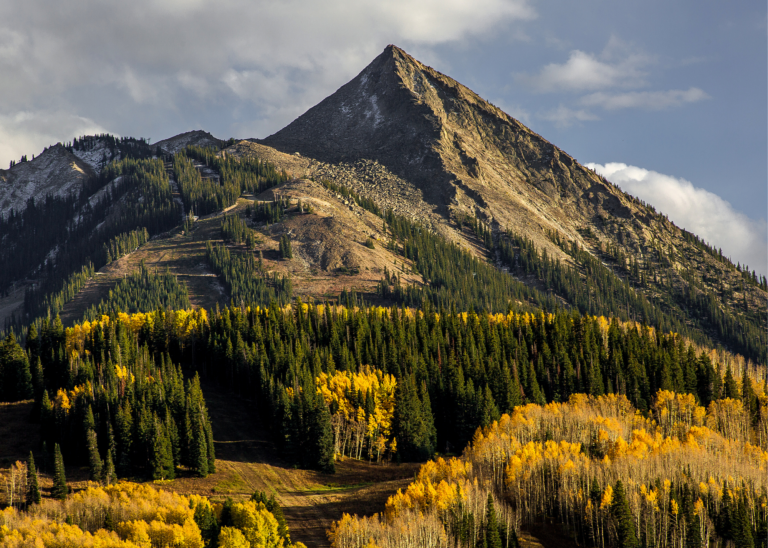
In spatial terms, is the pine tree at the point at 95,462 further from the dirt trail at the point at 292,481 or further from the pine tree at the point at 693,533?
the pine tree at the point at 693,533

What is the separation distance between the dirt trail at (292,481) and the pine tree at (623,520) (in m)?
34.5

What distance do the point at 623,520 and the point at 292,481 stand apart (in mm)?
54474

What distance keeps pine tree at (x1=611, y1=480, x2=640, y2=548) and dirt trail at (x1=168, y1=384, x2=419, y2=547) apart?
3451cm

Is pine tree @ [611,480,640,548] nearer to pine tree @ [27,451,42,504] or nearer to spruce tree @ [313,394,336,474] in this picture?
spruce tree @ [313,394,336,474]

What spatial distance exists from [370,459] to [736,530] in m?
63.9

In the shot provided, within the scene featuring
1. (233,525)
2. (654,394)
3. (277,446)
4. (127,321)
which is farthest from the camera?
(127,321)

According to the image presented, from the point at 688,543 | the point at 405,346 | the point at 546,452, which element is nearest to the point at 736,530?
the point at 688,543

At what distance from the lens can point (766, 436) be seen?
436 feet

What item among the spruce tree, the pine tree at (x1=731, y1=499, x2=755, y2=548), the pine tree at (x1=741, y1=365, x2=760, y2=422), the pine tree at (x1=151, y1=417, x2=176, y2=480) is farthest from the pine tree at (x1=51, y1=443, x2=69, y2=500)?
the pine tree at (x1=741, y1=365, x2=760, y2=422)

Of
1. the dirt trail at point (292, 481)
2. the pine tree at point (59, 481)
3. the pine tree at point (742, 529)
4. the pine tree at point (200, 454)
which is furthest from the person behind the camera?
the pine tree at point (200, 454)

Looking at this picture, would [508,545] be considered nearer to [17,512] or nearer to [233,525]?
[233,525]

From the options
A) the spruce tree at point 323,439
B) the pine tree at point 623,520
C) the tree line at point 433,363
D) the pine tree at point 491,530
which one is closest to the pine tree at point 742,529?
the pine tree at point 623,520

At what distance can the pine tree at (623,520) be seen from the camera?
273ft

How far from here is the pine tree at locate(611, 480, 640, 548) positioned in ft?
273
